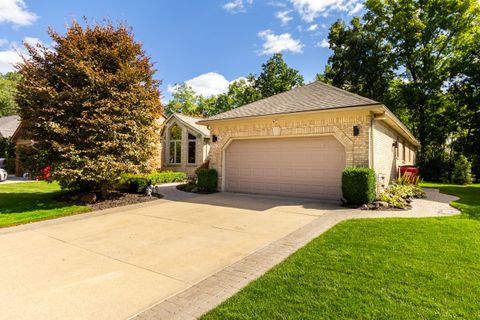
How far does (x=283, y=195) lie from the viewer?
1045cm

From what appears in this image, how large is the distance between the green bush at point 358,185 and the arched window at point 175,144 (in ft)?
45.5

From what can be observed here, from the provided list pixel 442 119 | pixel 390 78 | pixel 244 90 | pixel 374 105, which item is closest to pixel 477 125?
pixel 442 119

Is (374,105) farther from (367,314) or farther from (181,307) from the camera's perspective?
(181,307)

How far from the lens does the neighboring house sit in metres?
18.6

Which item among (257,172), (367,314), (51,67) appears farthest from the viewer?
(257,172)

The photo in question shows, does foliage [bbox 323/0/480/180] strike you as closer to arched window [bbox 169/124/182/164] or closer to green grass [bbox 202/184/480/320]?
arched window [bbox 169/124/182/164]

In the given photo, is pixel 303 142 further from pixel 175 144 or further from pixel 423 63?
pixel 423 63

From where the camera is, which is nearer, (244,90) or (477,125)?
(477,125)

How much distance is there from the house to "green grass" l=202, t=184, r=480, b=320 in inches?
171

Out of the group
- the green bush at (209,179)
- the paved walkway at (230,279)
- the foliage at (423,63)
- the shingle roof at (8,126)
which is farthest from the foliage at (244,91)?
the paved walkway at (230,279)

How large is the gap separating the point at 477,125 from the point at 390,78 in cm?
759

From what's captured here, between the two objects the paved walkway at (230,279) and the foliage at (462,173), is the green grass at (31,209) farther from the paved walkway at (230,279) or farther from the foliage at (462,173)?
the foliage at (462,173)

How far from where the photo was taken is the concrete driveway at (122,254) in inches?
118

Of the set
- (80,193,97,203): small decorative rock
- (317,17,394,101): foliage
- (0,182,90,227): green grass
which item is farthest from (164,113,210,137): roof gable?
(317,17,394,101): foliage
